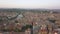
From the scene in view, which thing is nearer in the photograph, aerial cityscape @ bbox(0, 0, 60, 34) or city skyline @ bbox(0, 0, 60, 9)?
aerial cityscape @ bbox(0, 0, 60, 34)

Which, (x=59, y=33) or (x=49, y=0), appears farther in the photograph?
(x=49, y=0)

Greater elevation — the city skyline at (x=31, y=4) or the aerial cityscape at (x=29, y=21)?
the city skyline at (x=31, y=4)

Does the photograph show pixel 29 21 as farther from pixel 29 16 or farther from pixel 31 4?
pixel 31 4

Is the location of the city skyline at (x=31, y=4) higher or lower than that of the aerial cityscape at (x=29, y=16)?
higher

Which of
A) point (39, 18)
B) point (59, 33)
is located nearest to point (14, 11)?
point (39, 18)

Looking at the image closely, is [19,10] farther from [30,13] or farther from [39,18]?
[39,18]

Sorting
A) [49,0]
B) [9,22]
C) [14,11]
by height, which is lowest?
[9,22]

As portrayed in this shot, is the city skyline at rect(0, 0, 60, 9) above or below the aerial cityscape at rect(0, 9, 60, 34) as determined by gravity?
above

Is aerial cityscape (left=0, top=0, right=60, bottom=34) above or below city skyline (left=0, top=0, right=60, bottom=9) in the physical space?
below

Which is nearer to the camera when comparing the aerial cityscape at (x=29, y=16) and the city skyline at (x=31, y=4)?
the aerial cityscape at (x=29, y=16)

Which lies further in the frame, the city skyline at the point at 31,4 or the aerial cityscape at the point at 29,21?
the city skyline at the point at 31,4

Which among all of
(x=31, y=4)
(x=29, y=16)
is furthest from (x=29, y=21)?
(x=31, y=4)
